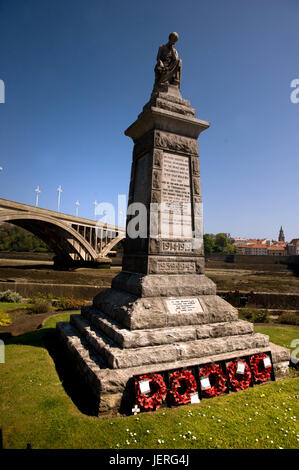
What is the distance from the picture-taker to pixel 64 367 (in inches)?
196

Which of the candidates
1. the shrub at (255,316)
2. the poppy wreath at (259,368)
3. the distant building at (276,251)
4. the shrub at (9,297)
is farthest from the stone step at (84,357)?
the distant building at (276,251)

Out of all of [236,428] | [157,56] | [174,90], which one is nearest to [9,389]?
[236,428]

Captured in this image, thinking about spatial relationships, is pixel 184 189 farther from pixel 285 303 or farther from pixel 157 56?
pixel 285 303

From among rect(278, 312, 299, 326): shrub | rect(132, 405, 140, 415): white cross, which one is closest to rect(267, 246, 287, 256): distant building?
rect(278, 312, 299, 326): shrub

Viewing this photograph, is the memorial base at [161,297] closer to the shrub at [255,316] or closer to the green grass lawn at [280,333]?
the green grass lawn at [280,333]

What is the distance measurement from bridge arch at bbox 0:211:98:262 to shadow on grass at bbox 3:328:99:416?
23711mm

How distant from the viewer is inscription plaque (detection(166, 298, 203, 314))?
16.5 feet

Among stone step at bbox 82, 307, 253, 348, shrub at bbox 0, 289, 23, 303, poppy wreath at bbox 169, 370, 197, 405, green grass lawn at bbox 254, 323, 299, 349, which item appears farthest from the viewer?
shrub at bbox 0, 289, 23, 303

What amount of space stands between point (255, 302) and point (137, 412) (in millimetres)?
10427

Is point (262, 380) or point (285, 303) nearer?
point (262, 380)

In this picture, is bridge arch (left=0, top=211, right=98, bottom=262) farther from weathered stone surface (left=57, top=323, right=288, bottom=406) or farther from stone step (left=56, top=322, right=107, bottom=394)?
weathered stone surface (left=57, top=323, right=288, bottom=406)

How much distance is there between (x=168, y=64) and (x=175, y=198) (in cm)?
355

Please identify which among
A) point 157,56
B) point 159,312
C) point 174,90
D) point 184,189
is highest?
point 157,56
